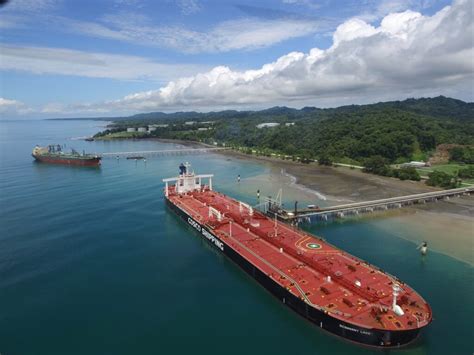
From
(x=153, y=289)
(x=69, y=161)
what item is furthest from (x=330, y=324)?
(x=69, y=161)

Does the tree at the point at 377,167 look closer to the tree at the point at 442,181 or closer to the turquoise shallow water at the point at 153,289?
the tree at the point at 442,181

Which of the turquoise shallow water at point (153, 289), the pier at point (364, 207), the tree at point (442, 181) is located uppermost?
the tree at point (442, 181)

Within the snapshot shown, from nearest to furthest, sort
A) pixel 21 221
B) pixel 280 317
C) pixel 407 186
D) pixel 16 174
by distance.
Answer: pixel 280 317, pixel 21 221, pixel 407 186, pixel 16 174

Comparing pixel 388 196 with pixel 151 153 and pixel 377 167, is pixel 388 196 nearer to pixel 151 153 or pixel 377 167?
pixel 377 167

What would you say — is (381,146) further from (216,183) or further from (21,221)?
(21,221)

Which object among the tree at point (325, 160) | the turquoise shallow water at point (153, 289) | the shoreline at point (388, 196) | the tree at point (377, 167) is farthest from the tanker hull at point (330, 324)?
the tree at point (325, 160)

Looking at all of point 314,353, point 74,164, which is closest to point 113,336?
point 314,353
